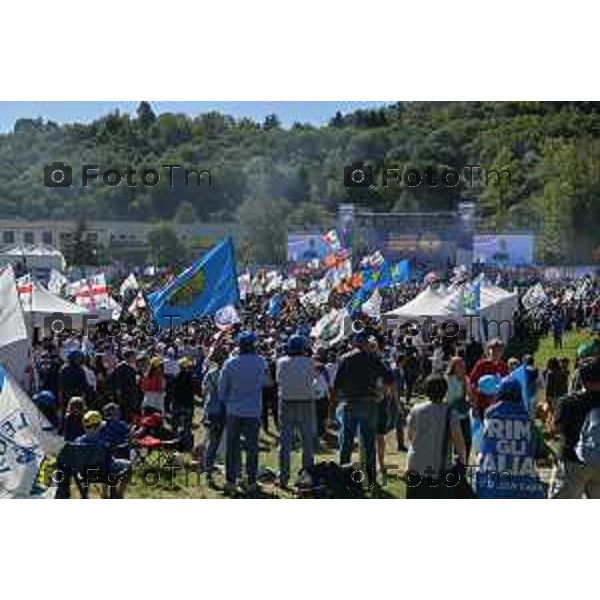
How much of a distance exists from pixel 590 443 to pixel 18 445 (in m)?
4.65

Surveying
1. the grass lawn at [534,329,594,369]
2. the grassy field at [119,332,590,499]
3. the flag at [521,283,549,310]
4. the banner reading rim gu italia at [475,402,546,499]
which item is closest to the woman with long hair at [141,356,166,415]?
the grassy field at [119,332,590,499]

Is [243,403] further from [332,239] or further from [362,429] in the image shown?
[332,239]

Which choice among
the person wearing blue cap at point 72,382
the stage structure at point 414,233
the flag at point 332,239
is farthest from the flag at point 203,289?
the flag at point 332,239

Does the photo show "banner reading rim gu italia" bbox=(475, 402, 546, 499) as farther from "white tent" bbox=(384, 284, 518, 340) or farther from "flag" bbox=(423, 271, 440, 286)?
"flag" bbox=(423, 271, 440, 286)

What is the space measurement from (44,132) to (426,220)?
26.7 ft

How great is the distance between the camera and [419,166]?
15133 mm

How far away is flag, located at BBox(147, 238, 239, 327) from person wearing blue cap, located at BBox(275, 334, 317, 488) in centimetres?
292

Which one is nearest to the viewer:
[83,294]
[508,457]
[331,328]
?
[508,457]

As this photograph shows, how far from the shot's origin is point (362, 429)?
38.0ft

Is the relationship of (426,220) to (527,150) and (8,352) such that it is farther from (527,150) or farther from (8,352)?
(8,352)

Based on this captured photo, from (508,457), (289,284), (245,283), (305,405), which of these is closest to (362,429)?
(305,405)

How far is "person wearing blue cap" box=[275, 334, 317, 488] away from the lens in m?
11.4

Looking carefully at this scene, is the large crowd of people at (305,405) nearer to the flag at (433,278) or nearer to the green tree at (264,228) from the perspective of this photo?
the green tree at (264,228)
